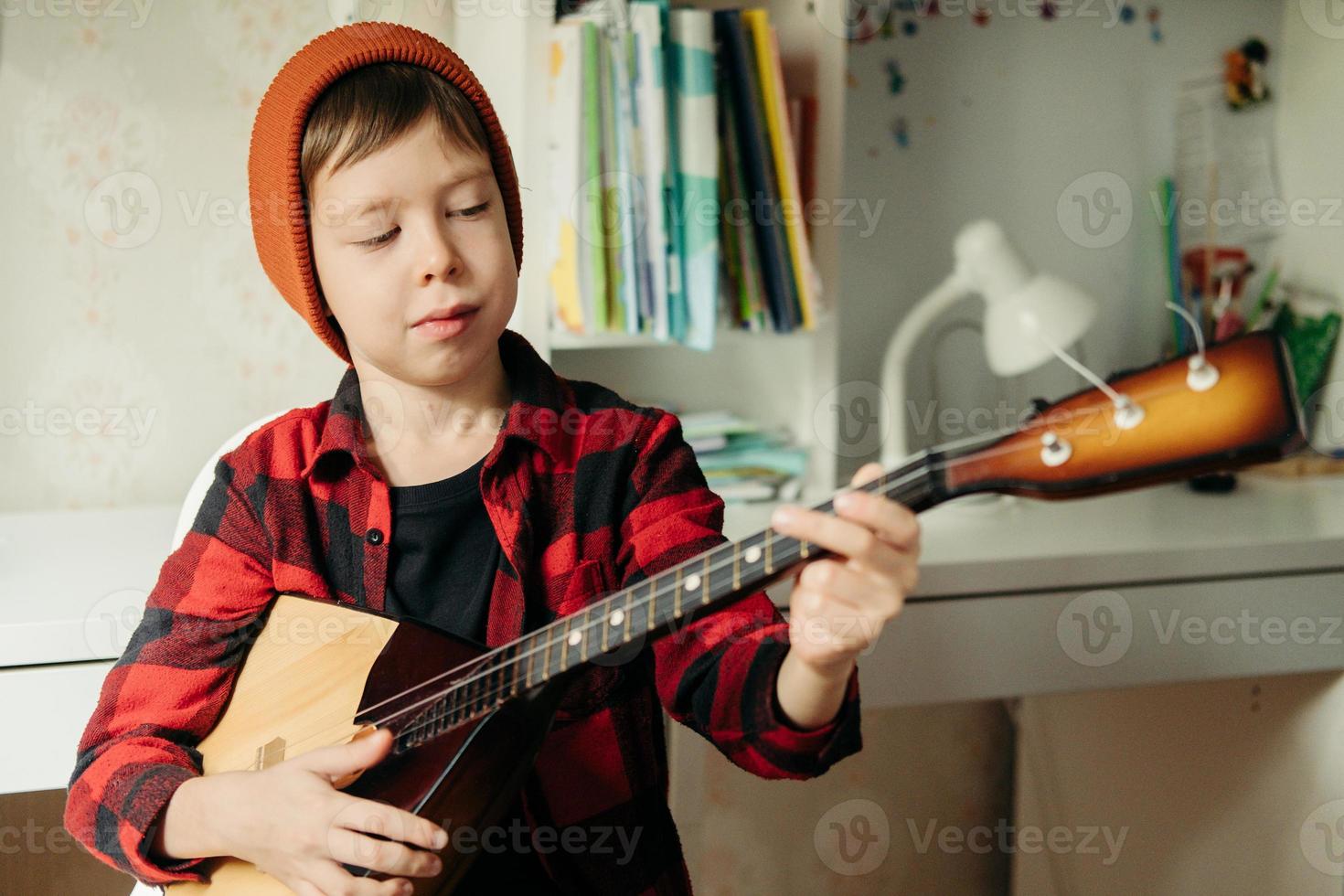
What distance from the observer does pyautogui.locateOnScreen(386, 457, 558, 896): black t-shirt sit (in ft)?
2.91

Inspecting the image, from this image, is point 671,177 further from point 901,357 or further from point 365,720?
point 365,720

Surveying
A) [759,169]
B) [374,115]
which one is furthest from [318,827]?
[759,169]

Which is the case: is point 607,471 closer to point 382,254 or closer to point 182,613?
point 382,254

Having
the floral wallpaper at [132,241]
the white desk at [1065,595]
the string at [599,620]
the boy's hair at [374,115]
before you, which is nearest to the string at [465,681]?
the string at [599,620]

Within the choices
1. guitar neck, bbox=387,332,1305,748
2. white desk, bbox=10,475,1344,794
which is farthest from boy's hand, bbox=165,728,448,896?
white desk, bbox=10,475,1344,794

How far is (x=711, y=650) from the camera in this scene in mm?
824

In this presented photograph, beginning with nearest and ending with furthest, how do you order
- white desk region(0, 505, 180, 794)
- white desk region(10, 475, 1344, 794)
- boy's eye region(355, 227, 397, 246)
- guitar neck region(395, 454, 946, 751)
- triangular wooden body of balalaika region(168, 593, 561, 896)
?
guitar neck region(395, 454, 946, 751) < triangular wooden body of balalaika region(168, 593, 561, 896) < boy's eye region(355, 227, 397, 246) < white desk region(0, 505, 180, 794) < white desk region(10, 475, 1344, 794)

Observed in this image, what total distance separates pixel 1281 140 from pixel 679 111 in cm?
113

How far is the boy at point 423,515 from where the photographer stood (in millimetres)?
827

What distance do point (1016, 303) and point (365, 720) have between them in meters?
0.97

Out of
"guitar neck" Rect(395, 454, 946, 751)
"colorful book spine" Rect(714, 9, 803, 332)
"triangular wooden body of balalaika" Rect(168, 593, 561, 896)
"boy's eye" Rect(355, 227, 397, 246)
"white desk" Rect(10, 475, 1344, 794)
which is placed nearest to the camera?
"guitar neck" Rect(395, 454, 946, 751)

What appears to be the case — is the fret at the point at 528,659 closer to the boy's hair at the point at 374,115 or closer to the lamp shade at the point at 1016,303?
the boy's hair at the point at 374,115

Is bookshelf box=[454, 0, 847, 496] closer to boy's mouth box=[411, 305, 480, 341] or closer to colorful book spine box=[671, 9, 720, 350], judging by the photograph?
colorful book spine box=[671, 9, 720, 350]

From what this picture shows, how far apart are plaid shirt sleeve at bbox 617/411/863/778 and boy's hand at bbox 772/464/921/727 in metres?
0.03
